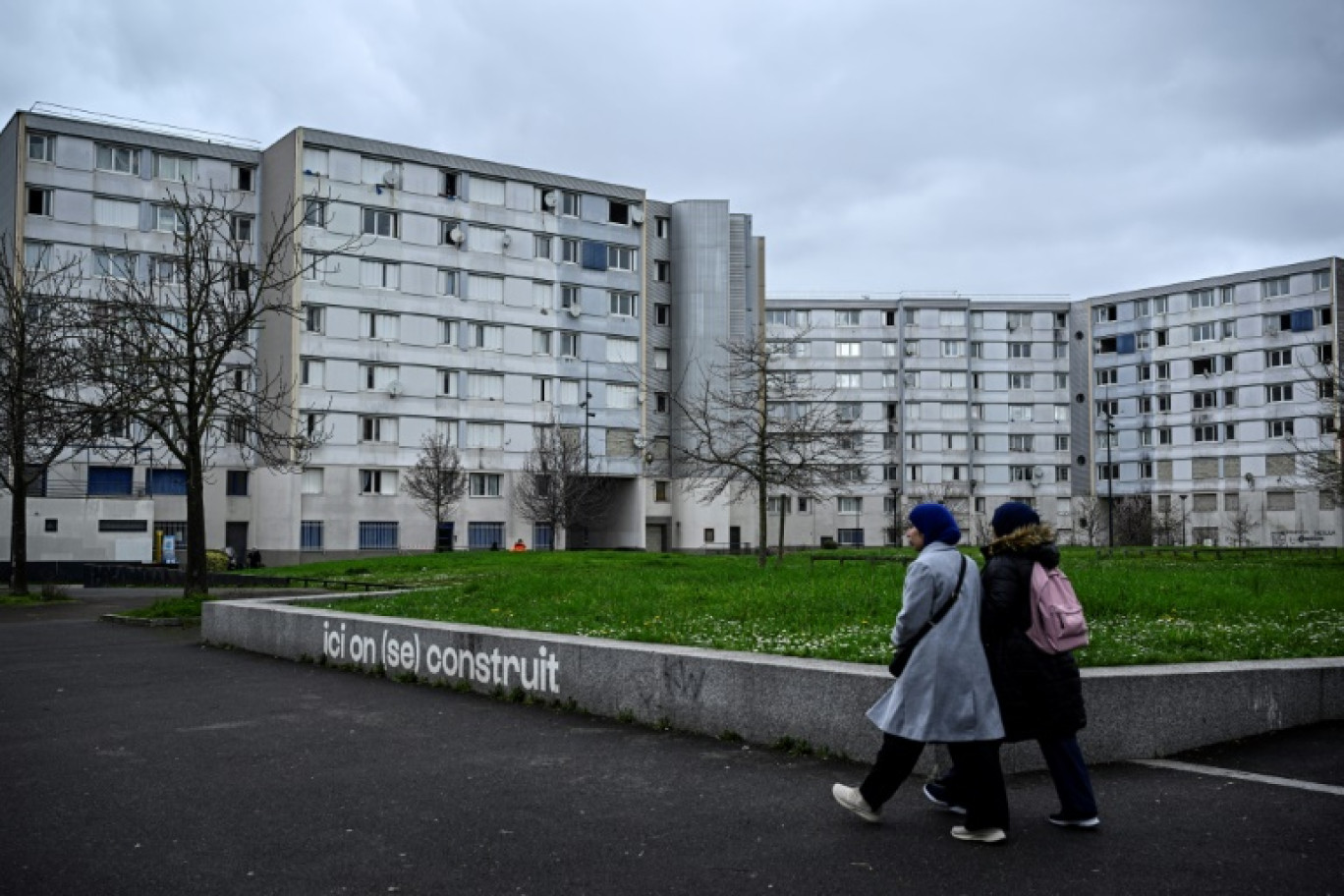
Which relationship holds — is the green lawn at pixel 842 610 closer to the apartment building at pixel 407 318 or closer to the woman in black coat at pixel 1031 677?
the woman in black coat at pixel 1031 677

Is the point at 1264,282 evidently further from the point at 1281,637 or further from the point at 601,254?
the point at 1281,637

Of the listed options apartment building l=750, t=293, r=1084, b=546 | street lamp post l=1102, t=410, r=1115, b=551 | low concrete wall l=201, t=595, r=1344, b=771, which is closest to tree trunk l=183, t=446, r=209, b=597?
low concrete wall l=201, t=595, r=1344, b=771

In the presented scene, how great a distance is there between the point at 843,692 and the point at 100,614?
21068 millimetres

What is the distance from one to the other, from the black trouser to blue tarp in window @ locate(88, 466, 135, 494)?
57833 millimetres

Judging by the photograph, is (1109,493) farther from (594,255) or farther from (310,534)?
(310,534)

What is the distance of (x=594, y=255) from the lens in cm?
7025

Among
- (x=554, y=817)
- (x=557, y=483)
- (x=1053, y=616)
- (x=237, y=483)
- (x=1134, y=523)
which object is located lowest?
(x=554, y=817)

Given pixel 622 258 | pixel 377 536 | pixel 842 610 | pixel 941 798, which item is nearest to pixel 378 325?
pixel 377 536

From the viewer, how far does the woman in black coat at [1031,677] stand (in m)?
6.28

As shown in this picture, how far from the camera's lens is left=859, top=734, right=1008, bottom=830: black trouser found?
616 centimetres

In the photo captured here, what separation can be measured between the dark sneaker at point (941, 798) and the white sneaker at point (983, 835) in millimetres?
536

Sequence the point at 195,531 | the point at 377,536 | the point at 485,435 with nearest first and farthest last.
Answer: the point at 195,531 → the point at 377,536 → the point at 485,435

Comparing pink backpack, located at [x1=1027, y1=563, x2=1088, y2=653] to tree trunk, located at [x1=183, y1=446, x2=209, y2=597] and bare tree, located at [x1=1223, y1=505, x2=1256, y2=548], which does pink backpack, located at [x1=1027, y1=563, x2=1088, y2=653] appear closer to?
tree trunk, located at [x1=183, y1=446, x2=209, y2=597]

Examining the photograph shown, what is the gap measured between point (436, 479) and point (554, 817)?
181 feet
